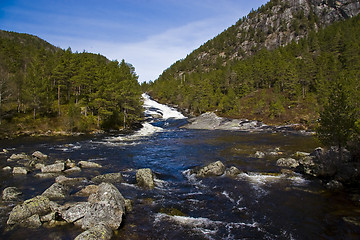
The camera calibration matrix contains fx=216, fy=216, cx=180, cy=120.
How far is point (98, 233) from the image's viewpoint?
9797mm

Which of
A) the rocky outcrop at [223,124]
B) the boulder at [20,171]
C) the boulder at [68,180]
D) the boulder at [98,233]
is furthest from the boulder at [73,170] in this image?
the rocky outcrop at [223,124]

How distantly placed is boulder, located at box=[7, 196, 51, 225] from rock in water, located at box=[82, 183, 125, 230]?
104 inches

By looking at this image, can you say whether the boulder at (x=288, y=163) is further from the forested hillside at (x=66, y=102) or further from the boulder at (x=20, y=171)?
the forested hillside at (x=66, y=102)

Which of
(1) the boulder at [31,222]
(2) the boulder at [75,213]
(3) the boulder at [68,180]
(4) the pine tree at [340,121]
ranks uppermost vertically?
(4) the pine tree at [340,121]

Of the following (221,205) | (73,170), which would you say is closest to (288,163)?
(221,205)

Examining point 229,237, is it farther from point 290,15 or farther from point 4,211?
point 290,15

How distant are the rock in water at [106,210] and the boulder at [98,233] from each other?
605 millimetres

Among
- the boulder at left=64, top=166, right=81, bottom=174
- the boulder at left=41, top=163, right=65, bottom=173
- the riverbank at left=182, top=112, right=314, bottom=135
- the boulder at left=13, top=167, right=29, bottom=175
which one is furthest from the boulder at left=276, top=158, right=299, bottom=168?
the riverbank at left=182, top=112, right=314, bottom=135

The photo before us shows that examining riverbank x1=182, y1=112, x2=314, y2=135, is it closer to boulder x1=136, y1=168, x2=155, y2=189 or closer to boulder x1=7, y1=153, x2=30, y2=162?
boulder x1=136, y1=168, x2=155, y2=189

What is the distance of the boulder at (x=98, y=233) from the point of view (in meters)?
9.41

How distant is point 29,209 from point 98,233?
4.91 m

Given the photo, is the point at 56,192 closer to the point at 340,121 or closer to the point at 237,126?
the point at 340,121

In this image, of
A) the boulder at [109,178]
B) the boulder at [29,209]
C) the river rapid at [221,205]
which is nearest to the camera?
the river rapid at [221,205]

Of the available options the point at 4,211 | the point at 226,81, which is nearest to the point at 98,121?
the point at 4,211
